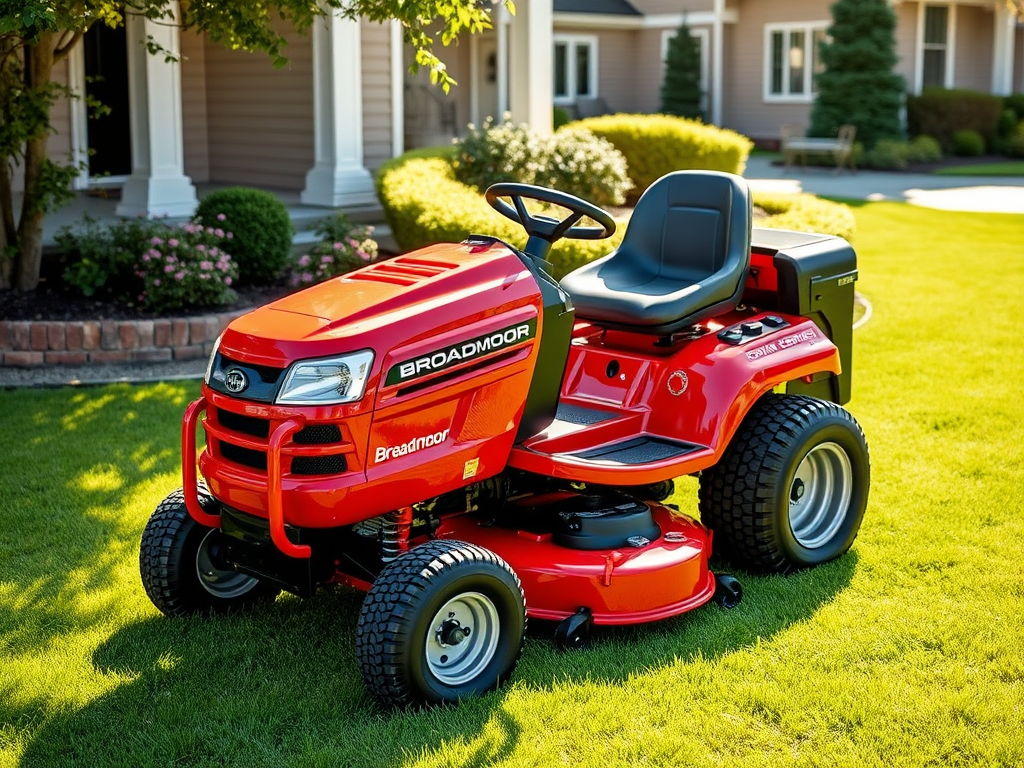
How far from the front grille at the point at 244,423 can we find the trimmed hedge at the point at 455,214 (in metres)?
4.72

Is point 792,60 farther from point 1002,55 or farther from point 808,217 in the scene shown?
point 808,217

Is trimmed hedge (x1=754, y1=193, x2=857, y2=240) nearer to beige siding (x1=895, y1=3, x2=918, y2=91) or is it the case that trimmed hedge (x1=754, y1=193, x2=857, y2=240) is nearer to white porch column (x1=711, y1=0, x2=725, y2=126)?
beige siding (x1=895, y1=3, x2=918, y2=91)

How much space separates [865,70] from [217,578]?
23.7 m

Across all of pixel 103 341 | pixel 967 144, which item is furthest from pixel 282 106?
pixel 967 144

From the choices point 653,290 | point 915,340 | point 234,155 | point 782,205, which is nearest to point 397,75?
point 234,155

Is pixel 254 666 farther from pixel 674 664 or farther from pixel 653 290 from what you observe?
pixel 653 290

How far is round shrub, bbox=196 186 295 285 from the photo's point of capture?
354 inches

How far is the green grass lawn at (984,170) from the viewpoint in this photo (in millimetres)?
22172

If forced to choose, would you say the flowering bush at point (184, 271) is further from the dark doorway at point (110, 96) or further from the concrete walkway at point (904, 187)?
the concrete walkway at point (904, 187)

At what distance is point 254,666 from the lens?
3779 millimetres

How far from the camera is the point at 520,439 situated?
12.8 feet

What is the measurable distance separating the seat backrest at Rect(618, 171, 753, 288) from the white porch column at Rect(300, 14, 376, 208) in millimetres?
7609

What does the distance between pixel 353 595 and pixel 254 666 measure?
59 centimetres

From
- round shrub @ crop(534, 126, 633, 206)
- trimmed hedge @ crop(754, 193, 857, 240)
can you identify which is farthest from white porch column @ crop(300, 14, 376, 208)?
trimmed hedge @ crop(754, 193, 857, 240)
